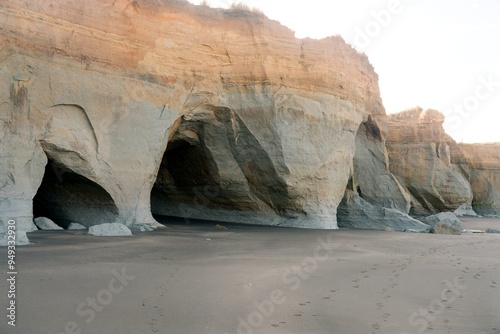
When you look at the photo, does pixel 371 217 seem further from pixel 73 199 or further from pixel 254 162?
pixel 73 199

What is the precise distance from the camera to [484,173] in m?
33.6

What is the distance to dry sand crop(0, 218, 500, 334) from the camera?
3441 millimetres

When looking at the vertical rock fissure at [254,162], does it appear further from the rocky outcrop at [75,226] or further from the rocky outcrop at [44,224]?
the rocky outcrop at [44,224]

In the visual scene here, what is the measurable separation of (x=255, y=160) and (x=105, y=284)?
8936mm

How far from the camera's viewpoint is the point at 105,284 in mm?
4344

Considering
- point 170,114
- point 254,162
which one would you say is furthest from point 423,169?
point 170,114

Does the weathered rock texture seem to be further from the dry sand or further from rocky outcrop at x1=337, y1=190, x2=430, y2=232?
the dry sand

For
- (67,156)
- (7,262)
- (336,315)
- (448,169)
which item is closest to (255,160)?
(67,156)

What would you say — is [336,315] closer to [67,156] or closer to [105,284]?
[105,284]

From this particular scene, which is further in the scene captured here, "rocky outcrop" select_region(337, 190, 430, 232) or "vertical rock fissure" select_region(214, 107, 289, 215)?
"rocky outcrop" select_region(337, 190, 430, 232)

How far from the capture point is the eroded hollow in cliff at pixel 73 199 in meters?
10.2

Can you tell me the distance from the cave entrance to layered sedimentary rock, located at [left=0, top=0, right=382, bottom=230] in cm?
4

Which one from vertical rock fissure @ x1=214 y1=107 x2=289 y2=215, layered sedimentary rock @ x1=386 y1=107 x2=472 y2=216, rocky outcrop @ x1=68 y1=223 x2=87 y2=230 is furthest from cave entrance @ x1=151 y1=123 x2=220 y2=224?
layered sedimentary rock @ x1=386 y1=107 x2=472 y2=216

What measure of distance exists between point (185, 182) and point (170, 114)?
3797 millimetres
